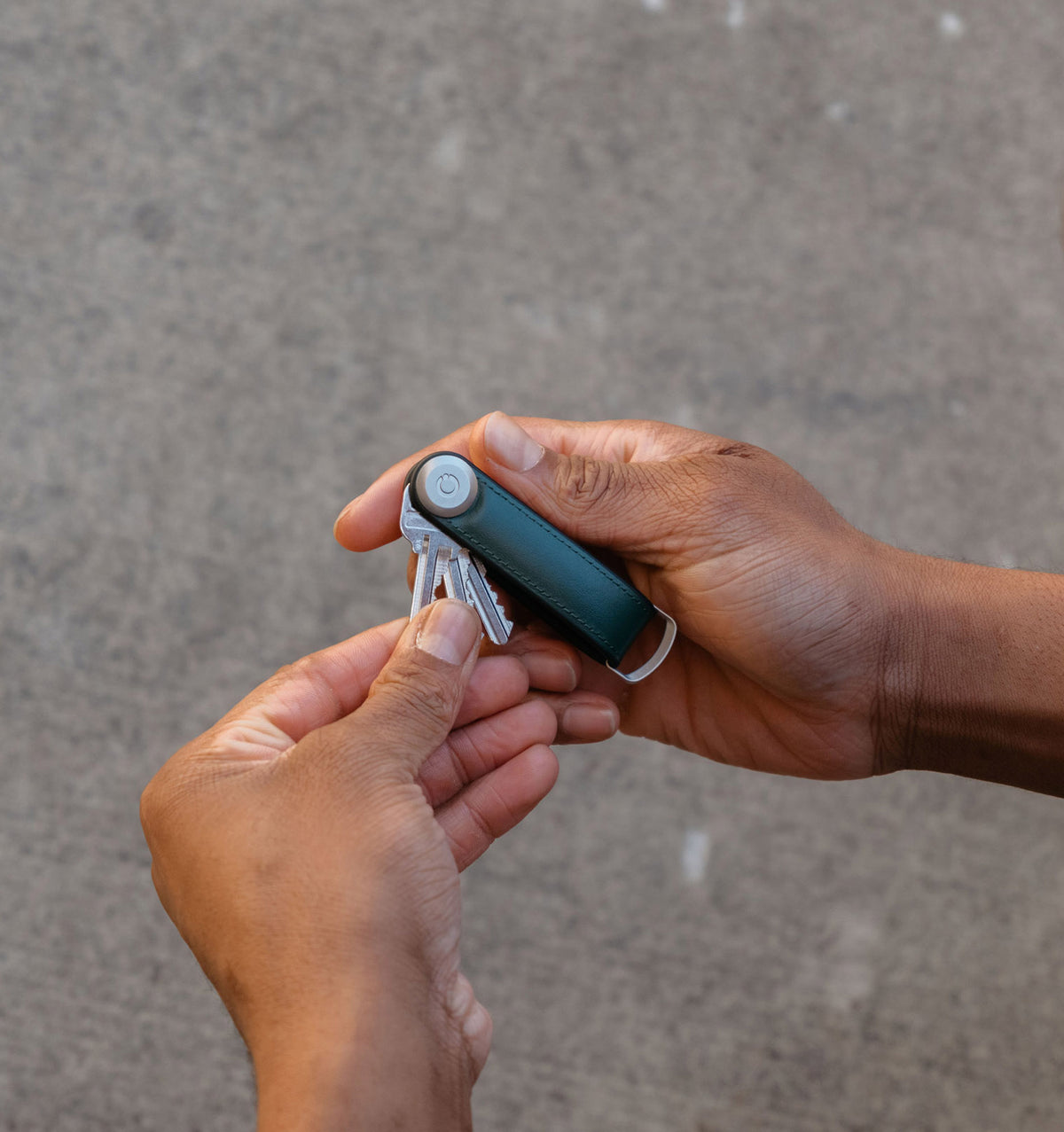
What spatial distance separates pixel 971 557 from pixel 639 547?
1015mm

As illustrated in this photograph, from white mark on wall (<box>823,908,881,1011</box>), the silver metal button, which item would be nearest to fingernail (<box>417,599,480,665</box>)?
the silver metal button

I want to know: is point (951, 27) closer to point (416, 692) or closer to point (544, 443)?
point (544, 443)

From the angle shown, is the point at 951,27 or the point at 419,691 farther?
the point at 951,27

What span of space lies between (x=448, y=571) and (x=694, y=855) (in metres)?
0.83

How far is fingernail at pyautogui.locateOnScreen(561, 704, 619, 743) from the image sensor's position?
1226mm

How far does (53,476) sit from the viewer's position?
1735mm

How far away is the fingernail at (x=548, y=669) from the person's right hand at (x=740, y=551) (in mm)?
150

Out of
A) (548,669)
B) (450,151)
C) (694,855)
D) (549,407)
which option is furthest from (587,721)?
(450,151)

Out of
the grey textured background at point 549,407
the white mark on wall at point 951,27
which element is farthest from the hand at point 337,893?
the white mark on wall at point 951,27

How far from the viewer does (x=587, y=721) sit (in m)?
1.22

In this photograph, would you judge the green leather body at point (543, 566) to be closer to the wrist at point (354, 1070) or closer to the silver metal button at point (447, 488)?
the silver metal button at point (447, 488)

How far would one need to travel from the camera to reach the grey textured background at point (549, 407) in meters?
1.60

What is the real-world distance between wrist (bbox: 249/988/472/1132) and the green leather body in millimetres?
467

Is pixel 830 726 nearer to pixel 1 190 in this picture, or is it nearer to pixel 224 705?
pixel 224 705
